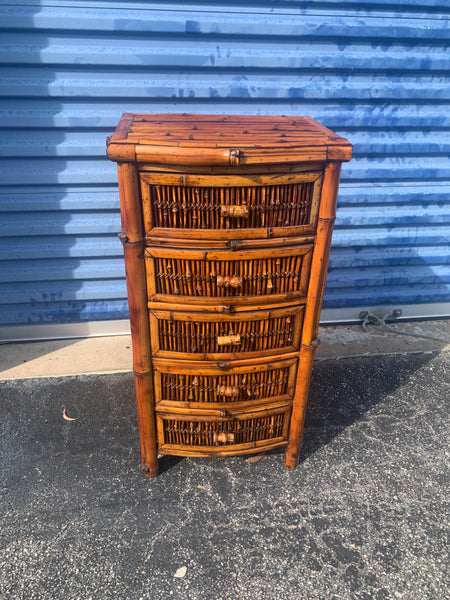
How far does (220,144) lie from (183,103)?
5.03 feet

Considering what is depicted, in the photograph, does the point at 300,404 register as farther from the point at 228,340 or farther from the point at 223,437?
the point at 228,340

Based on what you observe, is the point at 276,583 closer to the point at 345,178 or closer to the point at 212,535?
the point at 212,535

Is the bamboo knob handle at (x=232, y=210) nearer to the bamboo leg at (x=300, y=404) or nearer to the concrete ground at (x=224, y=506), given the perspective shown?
the bamboo leg at (x=300, y=404)

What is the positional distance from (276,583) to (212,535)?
396mm

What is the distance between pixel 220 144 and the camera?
73.2 inches

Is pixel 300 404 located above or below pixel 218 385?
below

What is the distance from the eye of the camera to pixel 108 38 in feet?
9.69

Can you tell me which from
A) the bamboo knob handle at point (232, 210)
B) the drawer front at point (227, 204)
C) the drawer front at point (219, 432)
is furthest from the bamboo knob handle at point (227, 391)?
the bamboo knob handle at point (232, 210)

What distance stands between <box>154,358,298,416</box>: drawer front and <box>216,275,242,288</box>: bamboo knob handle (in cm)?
48

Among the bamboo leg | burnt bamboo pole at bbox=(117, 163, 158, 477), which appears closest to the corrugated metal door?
burnt bamboo pole at bbox=(117, 163, 158, 477)

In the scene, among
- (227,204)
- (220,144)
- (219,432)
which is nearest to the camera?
(220,144)

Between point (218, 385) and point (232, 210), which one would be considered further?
point (218, 385)

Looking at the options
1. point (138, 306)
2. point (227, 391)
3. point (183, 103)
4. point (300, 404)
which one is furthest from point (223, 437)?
point (183, 103)

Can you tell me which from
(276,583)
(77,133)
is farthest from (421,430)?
(77,133)
